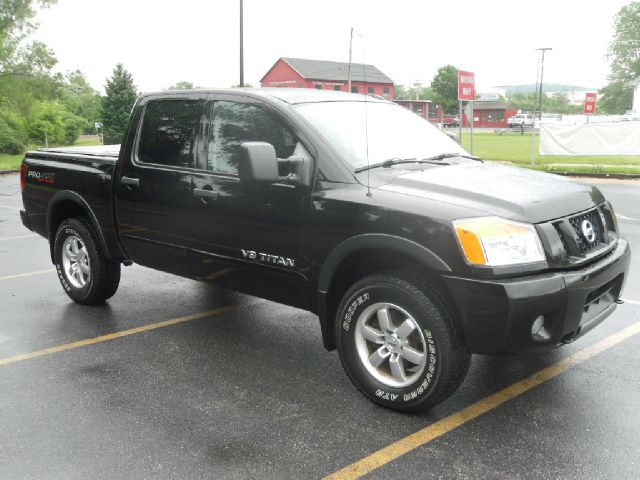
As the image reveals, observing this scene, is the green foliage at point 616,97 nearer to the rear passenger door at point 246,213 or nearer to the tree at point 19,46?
the tree at point 19,46

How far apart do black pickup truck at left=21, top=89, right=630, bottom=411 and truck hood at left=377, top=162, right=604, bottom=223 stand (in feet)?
0.04

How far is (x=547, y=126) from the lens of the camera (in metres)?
21.2

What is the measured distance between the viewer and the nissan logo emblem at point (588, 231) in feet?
12.3

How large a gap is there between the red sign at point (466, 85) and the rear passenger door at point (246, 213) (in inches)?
563

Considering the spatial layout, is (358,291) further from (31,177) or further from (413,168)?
(31,177)

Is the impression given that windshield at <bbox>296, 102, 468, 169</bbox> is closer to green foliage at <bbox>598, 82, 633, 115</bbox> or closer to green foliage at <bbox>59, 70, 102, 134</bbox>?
green foliage at <bbox>59, 70, 102, 134</bbox>

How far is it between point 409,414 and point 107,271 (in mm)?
3208

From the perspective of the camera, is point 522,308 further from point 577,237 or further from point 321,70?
point 321,70

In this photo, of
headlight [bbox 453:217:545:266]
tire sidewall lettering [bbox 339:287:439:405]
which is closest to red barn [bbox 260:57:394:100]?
tire sidewall lettering [bbox 339:287:439:405]

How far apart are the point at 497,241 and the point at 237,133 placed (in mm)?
2020

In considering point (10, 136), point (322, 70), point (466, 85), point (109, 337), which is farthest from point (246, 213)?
point (322, 70)

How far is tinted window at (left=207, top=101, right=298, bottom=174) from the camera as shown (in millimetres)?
4242

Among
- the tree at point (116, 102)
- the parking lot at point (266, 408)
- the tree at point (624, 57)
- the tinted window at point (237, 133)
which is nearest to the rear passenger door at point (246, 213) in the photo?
the tinted window at point (237, 133)

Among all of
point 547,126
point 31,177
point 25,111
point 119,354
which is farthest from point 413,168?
point 25,111
